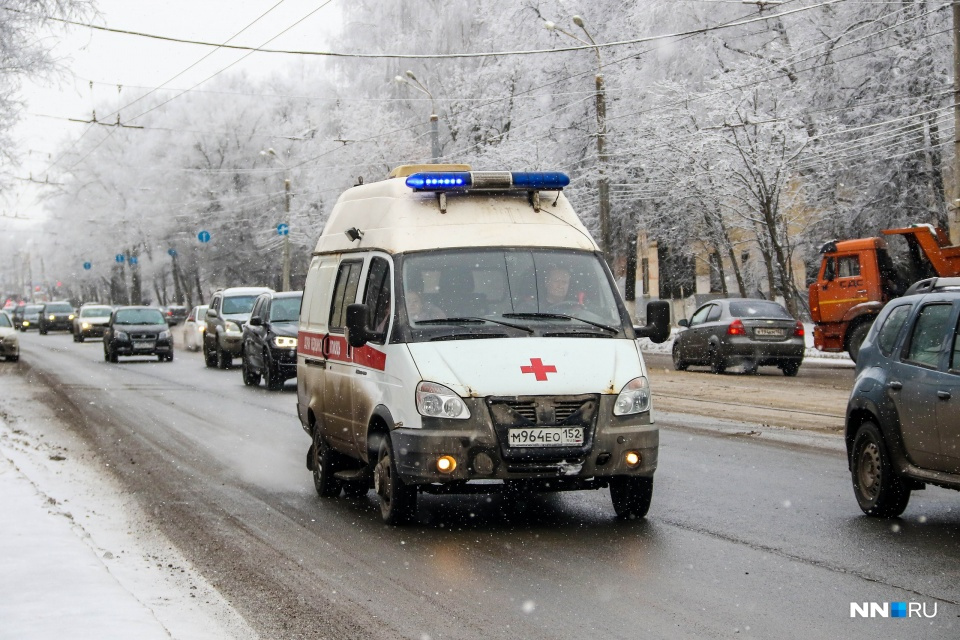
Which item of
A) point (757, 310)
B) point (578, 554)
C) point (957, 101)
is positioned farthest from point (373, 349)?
point (957, 101)

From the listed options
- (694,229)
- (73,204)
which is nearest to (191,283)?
(73,204)

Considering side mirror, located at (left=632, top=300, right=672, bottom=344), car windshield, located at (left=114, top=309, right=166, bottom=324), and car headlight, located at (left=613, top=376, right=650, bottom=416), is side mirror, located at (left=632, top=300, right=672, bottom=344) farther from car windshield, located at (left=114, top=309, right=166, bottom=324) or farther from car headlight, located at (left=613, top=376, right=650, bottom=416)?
car windshield, located at (left=114, top=309, right=166, bottom=324)

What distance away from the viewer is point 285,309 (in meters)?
24.3

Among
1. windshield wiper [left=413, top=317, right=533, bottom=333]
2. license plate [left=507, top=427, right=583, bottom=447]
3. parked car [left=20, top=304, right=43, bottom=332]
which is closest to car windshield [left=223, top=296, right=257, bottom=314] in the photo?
windshield wiper [left=413, top=317, right=533, bottom=333]

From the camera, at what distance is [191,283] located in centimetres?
8919

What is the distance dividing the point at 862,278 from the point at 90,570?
22.0m

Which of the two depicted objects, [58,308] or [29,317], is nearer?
[58,308]

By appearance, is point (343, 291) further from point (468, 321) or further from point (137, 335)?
point (137, 335)

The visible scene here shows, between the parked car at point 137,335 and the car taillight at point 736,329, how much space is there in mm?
17419

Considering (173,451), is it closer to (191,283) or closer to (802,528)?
(802,528)

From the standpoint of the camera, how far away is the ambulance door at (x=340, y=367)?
31.7 feet

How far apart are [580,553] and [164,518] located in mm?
3488

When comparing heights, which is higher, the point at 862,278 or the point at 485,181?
the point at 485,181

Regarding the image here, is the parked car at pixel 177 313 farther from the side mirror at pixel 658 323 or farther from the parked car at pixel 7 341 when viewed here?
the side mirror at pixel 658 323
